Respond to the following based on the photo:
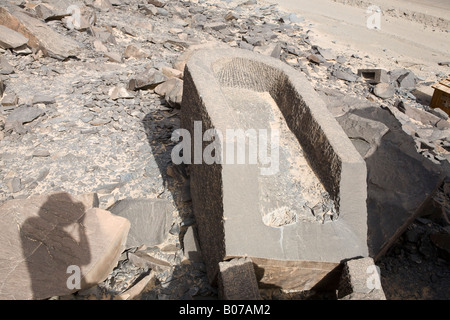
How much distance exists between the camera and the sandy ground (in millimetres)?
7852

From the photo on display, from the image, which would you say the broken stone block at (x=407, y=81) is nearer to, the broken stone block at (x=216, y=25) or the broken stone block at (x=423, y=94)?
the broken stone block at (x=423, y=94)

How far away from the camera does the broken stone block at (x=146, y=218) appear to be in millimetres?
3055

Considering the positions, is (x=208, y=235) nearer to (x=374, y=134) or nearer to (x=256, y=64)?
(x=256, y=64)

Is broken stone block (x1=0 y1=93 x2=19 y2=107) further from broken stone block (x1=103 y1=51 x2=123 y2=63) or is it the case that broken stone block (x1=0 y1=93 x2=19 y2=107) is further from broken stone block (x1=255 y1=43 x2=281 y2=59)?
broken stone block (x1=255 y1=43 x2=281 y2=59)

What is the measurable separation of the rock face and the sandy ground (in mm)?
6881

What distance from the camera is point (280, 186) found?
3.10 metres

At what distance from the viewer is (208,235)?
2793 millimetres

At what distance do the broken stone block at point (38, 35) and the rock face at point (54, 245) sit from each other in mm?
3394

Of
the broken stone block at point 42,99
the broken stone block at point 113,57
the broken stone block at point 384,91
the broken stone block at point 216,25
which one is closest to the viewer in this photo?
the broken stone block at point 42,99

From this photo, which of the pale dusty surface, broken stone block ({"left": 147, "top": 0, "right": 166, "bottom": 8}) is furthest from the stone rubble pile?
broken stone block ({"left": 147, "top": 0, "right": 166, "bottom": 8})

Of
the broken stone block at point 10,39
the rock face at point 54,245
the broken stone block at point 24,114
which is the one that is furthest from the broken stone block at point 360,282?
the broken stone block at point 10,39

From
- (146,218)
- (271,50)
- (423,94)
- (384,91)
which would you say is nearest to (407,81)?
(423,94)

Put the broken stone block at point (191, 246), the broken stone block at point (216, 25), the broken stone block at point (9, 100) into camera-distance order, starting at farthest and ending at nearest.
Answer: the broken stone block at point (216, 25) → the broken stone block at point (9, 100) → the broken stone block at point (191, 246)

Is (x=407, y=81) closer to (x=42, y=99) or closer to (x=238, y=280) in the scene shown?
(x=238, y=280)
